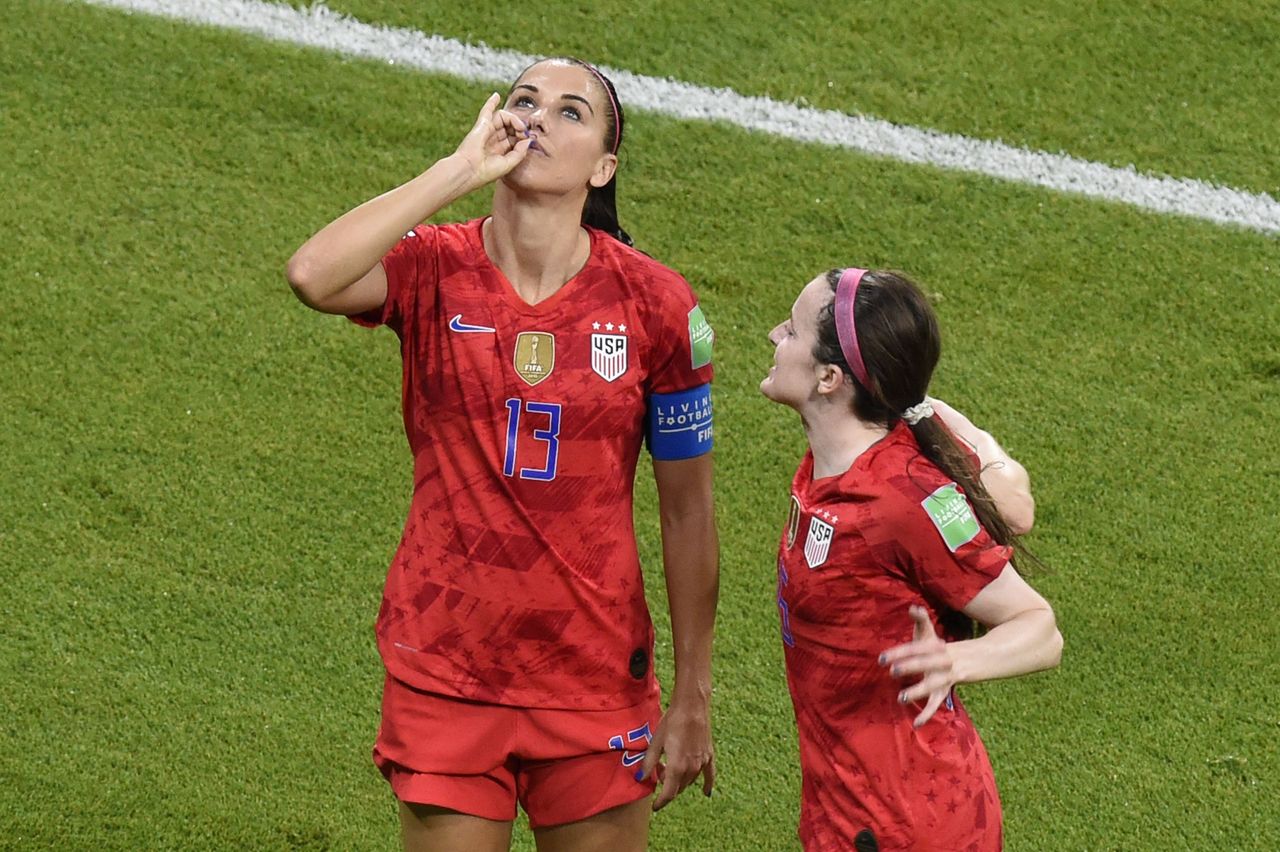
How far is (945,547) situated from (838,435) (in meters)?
0.35

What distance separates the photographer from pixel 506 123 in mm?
3764

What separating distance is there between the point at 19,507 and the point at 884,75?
371 cm

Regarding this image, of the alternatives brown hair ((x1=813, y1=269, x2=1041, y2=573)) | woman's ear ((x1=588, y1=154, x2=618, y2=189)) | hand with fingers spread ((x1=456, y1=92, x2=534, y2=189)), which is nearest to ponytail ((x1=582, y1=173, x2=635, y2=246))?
woman's ear ((x1=588, y1=154, x2=618, y2=189))

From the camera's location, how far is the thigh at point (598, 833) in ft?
12.7

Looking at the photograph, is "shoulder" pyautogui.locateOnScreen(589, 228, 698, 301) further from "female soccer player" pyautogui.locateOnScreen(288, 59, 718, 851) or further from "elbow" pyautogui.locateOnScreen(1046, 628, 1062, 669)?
"elbow" pyautogui.locateOnScreen(1046, 628, 1062, 669)

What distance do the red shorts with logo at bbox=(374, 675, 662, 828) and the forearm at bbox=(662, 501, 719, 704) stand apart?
0.60 ft

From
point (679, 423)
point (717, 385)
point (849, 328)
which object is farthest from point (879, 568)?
point (717, 385)

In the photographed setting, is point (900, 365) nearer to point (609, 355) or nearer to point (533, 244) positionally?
point (609, 355)

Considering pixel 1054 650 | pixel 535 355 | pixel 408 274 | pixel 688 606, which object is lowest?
pixel 688 606

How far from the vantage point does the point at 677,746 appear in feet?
13.0

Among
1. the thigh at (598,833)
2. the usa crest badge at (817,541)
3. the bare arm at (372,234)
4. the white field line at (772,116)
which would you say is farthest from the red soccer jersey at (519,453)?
the white field line at (772,116)

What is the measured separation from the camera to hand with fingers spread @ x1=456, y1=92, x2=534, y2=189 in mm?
3664

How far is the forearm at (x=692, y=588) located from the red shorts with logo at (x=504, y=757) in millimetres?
182

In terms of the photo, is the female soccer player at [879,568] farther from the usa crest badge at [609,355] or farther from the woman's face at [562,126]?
the woman's face at [562,126]
